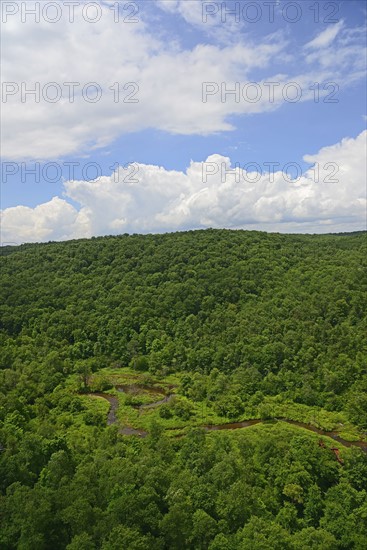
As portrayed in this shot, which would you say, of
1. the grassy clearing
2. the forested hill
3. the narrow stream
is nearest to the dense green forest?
the grassy clearing

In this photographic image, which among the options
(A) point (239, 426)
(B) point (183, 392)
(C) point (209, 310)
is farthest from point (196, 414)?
(C) point (209, 310)

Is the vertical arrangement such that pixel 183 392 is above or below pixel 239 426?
above

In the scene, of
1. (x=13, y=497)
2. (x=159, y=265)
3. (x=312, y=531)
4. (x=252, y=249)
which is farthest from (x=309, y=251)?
(x=13, y=497)

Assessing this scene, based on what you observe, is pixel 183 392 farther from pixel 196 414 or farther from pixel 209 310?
pixel 209 310

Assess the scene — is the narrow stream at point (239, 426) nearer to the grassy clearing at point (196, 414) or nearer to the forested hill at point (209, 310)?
the grassy clearing at point (196, 414)

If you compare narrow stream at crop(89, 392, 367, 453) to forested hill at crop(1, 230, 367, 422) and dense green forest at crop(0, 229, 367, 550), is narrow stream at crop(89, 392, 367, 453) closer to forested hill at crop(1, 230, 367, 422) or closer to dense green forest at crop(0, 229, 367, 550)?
→ dense green forest at crop(0, 229, 367, 550)

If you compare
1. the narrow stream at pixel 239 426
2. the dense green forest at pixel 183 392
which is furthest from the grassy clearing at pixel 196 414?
the narrow stream at pixel 239 426
